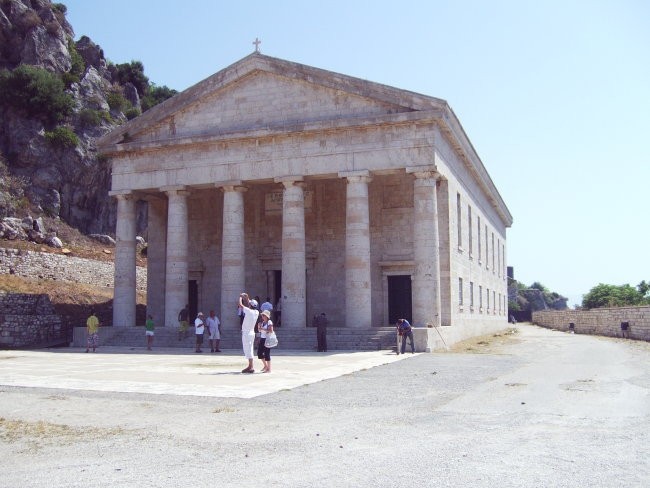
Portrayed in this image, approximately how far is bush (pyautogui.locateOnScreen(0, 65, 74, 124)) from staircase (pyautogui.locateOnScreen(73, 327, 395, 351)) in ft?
117

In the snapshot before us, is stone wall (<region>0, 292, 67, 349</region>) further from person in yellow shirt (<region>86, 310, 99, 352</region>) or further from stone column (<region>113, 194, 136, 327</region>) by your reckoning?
person in yellow shirt (<region>86, 310, 99, 352</region>)

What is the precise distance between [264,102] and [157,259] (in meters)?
12.3

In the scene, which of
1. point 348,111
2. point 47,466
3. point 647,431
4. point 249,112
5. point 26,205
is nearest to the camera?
point 47,466

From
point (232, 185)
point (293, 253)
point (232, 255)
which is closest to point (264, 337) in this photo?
point (293, 253)

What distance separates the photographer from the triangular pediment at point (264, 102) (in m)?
29.1

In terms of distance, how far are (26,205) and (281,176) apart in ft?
113

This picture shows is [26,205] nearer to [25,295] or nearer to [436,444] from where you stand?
[25,295]

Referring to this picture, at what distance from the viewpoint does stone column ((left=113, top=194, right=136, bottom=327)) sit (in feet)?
109

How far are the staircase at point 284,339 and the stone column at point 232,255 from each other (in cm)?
151

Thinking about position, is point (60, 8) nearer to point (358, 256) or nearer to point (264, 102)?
point (264, 102)

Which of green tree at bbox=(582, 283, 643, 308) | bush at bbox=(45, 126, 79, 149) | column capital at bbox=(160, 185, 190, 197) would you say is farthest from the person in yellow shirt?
green tree at bbox=(582, 283, 643, 308)

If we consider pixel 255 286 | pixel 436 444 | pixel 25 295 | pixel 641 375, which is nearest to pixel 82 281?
pixel 25 295

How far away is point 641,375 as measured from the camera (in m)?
16.0

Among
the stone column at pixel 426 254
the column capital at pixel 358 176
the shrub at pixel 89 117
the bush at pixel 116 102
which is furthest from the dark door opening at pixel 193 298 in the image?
the bush at pixel 116 102
